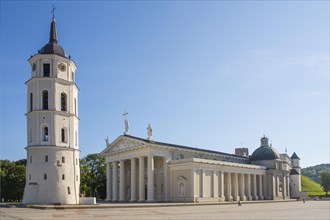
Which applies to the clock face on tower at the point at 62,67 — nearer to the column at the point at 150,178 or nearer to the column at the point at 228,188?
the column at the point at 150,178

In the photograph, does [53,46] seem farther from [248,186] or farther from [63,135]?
[248,186]

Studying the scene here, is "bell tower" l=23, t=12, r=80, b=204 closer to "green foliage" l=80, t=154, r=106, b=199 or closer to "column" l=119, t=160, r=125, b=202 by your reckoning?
"column" l=119, t=160, r=125, b=202

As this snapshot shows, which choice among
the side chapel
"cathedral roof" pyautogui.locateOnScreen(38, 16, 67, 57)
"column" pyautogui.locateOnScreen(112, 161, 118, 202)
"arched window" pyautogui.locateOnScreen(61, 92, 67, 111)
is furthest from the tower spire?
"column" pyautogui.locateOnScreen(112, 161, 118, 202)

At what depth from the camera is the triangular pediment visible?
→ 71438 millimetres

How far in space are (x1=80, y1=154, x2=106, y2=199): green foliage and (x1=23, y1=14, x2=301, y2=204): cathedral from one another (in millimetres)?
10347

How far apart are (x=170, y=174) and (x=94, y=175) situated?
1081 inches

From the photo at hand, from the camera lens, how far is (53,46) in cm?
5356

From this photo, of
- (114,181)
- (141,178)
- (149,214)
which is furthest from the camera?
(114,181)

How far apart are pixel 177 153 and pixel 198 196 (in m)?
9.22

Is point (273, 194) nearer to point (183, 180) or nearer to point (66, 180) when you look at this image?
point (183, 180)

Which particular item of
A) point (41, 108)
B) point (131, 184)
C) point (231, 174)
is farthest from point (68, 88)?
point (231, 174)

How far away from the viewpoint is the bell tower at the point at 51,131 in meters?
48.9

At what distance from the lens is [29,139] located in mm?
51250

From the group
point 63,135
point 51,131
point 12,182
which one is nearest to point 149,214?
point 51,131
